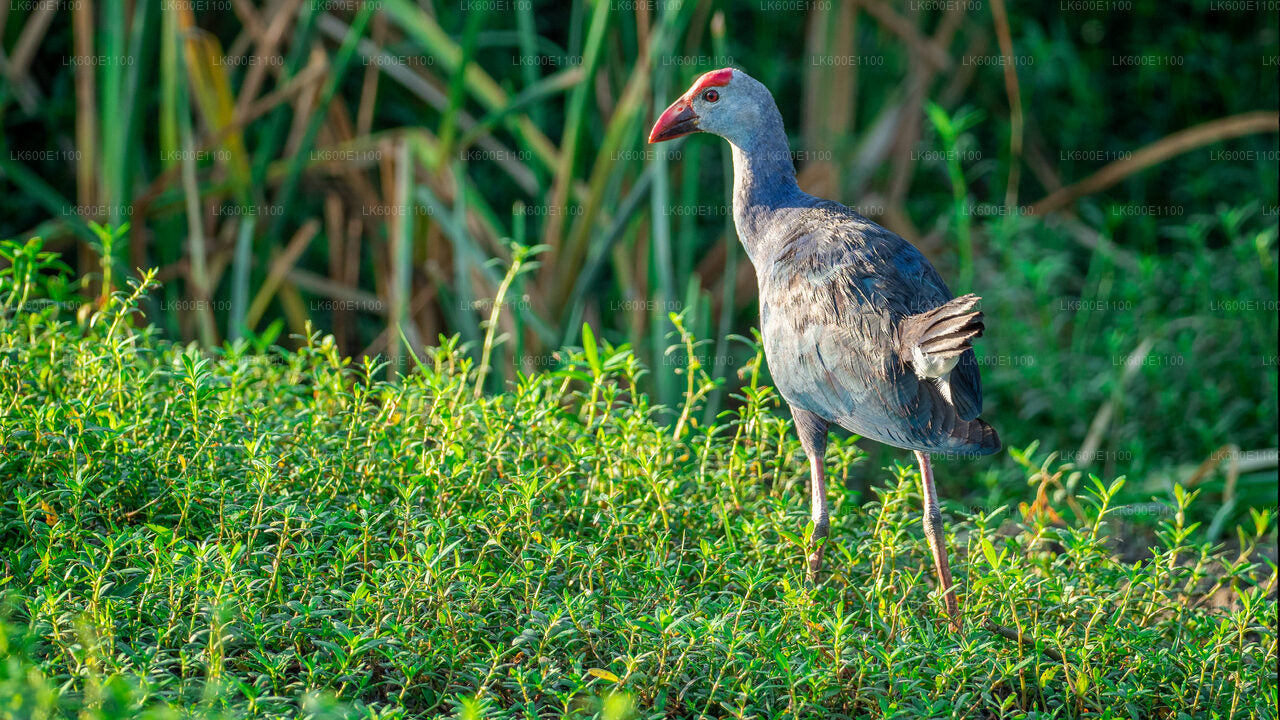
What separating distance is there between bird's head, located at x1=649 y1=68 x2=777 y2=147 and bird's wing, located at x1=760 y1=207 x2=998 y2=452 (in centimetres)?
43

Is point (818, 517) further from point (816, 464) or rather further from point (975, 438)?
point (975, 438)

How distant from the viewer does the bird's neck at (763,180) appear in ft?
10.9

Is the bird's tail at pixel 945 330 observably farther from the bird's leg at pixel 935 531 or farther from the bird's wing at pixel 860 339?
the bird's leg at pixel 935 531

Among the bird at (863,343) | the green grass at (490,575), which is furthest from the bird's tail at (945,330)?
the green grass at (490,575)

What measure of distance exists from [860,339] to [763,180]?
2.37 ft

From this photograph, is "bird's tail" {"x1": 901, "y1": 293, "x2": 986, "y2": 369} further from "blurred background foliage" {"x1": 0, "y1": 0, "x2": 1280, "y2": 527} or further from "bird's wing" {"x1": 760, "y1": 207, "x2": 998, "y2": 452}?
"blurred background foliage" {"x1": 0, "y1": 0, "x2": 1280, "y2": 527}

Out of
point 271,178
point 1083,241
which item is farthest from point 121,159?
point 1083,241

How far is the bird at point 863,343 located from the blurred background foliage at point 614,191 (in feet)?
2.53

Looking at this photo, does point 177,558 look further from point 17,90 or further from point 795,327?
point 17,90

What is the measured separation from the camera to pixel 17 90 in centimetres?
504

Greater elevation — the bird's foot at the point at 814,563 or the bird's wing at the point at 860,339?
the bird's wing at the point at 860,339

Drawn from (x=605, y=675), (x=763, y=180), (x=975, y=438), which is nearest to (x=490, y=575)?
(x=605, y=675)

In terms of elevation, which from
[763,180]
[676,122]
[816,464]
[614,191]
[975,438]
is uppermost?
[676,122]

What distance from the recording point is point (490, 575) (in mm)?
2586
